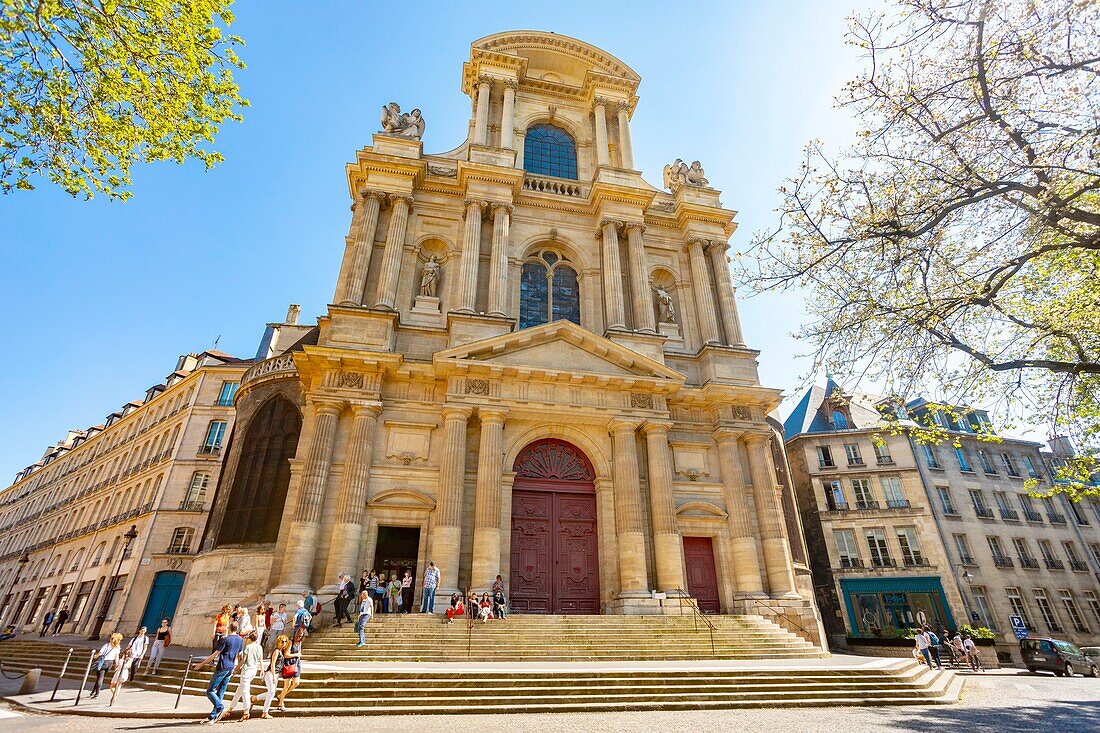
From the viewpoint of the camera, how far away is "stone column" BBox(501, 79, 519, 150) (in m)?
21.6

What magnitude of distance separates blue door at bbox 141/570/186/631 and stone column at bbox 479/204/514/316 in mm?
16931

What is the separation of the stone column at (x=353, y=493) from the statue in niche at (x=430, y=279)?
4838 millimetres

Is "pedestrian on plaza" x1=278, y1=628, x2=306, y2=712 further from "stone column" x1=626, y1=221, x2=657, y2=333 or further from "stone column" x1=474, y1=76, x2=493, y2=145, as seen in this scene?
"stone column" x1=474, y1=76, x2=493, y2=145

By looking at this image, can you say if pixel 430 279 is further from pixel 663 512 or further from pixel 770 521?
pixel 770 521

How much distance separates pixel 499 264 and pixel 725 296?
8.36 metres

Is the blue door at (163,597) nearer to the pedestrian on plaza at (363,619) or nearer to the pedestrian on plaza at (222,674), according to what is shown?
the pedestrian on plaza at (363,619)

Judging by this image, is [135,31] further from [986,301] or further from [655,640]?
[655,640]

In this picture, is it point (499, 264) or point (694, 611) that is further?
point (499, 264)

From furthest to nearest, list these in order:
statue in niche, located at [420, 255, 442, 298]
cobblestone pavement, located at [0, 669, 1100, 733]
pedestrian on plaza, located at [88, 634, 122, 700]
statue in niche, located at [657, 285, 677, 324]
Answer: statue in niche, located at [657, 285, 677, 324]
statue in niche, located at [420, 255, 442, 298]
pedestrian on plaza, located at [88, 634, 122, 700]
cobblestone pavement, located at [0, 669, 1100, 733]

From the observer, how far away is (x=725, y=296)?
2002cm

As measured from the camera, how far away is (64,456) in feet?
133

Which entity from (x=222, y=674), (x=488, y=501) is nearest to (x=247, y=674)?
(x=222, y=674)

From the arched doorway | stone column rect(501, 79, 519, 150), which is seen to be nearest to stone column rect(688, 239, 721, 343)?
the arched doorway

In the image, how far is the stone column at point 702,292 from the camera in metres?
19.0
